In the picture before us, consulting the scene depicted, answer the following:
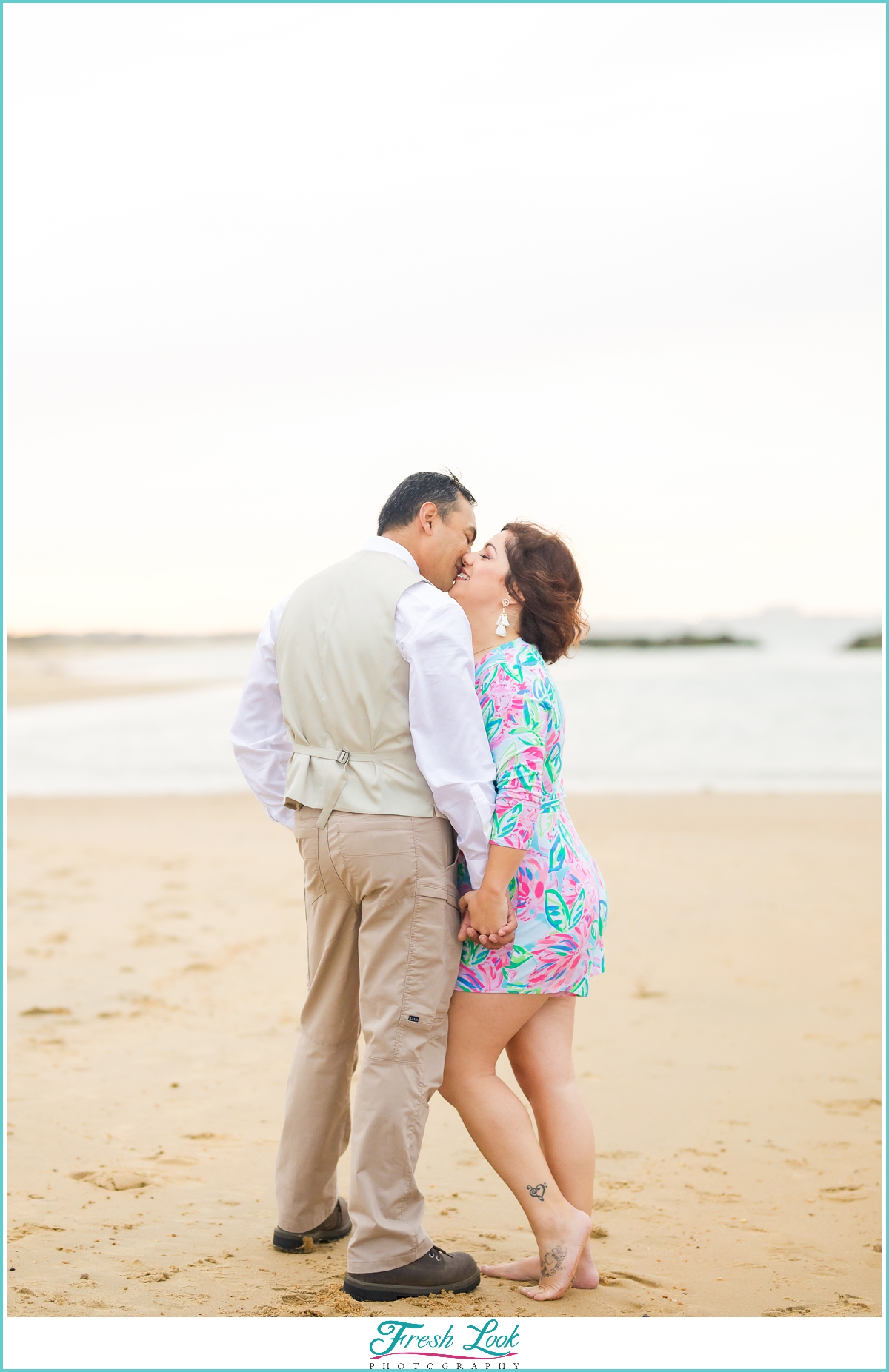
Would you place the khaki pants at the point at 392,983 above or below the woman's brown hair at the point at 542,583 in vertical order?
below

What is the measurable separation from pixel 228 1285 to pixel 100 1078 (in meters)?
1.96

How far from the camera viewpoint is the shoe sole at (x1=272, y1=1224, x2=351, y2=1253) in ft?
10.2

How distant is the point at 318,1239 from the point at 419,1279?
0.48 meters

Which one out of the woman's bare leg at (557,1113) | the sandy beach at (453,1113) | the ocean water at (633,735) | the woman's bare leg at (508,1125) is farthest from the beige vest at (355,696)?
the ocean water at (633,735)

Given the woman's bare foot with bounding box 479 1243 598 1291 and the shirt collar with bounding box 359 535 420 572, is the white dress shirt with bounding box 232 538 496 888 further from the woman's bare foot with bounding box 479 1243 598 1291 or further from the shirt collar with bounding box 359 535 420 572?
the woman's bare foot with bounding box 479 1243 598 1291

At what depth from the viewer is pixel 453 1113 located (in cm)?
446

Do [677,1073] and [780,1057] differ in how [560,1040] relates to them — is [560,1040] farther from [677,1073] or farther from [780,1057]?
[780,1057]

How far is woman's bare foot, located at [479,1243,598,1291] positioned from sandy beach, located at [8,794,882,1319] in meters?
0.06

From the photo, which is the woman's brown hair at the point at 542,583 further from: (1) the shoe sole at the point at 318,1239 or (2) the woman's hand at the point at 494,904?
(1) the shoe sole at the point at 318,1239

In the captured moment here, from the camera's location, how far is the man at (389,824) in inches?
109

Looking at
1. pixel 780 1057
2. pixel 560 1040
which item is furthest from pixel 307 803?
pixel 780 1057

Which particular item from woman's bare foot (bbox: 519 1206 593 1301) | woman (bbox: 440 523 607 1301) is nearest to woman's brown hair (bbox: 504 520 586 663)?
woman (bbox: 440 523 607 1301)

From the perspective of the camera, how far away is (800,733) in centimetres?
1858

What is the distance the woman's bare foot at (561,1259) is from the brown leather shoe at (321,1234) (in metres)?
0.59
